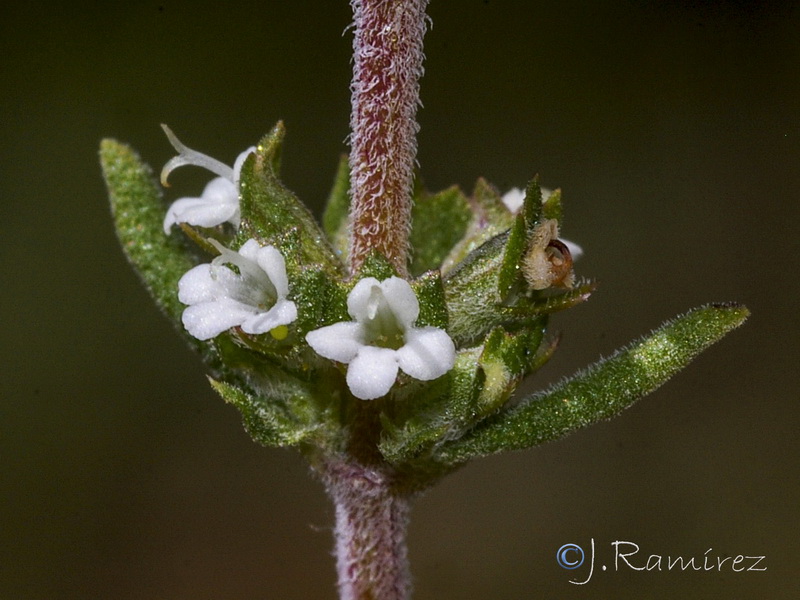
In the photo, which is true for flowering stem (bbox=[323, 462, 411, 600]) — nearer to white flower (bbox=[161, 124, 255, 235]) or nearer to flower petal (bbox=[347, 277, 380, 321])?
flower petal (bbox=[347, 277, 380, 321])

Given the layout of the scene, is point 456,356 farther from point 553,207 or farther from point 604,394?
point 553,207

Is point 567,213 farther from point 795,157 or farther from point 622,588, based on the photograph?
point 622,588

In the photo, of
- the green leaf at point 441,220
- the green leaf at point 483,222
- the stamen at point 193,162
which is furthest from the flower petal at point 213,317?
the green leaf at point 441,220

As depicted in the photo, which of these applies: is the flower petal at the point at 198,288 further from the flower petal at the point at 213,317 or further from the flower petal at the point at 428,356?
the flower petal at the point at 428,356

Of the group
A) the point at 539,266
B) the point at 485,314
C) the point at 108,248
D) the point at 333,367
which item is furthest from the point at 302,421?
the point at 108,248

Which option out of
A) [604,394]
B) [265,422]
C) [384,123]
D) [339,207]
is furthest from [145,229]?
[604,394]

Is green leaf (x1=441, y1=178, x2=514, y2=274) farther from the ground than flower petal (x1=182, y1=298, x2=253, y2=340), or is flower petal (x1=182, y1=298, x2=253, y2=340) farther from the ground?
green leaf (x1=441, y1=178, x2=514, y2=274)

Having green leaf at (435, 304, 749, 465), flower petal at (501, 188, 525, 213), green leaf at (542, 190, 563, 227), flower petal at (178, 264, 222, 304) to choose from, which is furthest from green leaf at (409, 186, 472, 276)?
flower petal at (178, 264, 222, 304)
